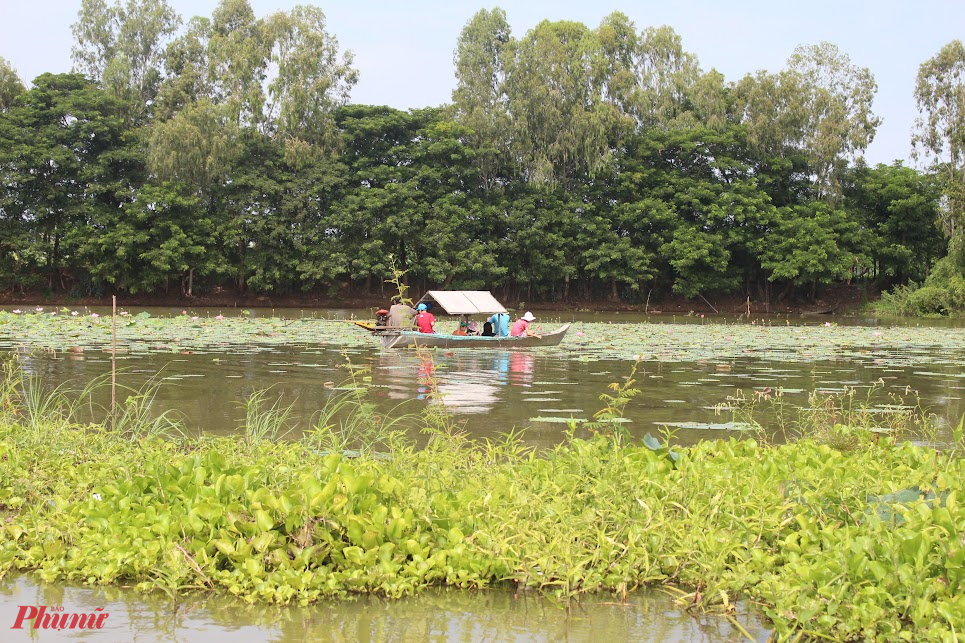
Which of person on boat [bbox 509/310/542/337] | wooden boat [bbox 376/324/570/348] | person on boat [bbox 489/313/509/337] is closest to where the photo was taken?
wooden boat [bbox 376/324/570/348]

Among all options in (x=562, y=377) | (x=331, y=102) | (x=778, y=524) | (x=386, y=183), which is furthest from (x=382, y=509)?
(x=331, y=102)

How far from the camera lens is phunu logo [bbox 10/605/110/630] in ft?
11.2

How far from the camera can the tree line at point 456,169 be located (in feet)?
135

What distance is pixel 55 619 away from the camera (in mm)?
3469

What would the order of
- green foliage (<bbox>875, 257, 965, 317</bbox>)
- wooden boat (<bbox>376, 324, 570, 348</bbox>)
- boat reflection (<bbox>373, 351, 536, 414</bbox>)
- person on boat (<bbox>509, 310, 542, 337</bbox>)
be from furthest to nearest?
green foliage (<bbox>875, 257, 965, 317</bbox>) → person on boat (<bbox>509, 310, 542, 337</bbox>) → wooden boat (<bbox>376, 324, 570, 348</bbox>) → boat reflection (<bbox>373, 351, 536, 414</bbox>)

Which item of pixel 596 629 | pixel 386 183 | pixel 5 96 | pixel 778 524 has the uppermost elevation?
pixel 5 96

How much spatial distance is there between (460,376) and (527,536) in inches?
358

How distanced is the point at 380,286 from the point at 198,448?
131ft

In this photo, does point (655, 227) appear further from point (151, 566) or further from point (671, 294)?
point (151, 566)

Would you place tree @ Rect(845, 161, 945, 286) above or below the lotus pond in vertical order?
above

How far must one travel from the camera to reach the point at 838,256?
4475 centimetres

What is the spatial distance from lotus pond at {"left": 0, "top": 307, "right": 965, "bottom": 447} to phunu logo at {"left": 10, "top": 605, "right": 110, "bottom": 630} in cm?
220

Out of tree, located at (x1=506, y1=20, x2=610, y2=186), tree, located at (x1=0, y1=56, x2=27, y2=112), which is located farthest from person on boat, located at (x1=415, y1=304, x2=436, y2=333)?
tree, located at (x1=0, y1=56, x2=27, y2=112)

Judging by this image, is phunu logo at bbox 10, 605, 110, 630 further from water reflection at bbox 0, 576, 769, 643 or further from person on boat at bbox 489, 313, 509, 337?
person on boat at bbox 489, 313, 509, 337
